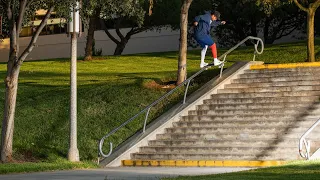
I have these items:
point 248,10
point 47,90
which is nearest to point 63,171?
point 47,90

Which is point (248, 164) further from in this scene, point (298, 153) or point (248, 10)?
point (248, 10)

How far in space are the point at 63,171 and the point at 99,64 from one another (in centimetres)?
1967

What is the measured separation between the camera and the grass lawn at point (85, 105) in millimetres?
Result: 25219

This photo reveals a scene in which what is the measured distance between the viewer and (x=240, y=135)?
2375 cm

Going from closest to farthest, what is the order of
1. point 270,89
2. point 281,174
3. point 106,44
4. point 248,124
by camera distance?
1. point 281,174
2. point 248,124
3. point 270,89
4. point 106,44

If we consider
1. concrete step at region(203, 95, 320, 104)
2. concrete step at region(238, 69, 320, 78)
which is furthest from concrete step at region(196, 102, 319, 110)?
concrete step at region(238, 69, 320, 78)

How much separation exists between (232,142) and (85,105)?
20.4ft

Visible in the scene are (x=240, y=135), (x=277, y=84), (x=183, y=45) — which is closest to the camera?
(x=240, y=135)

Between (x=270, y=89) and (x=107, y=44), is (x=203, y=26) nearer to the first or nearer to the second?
(x=270, y=89)

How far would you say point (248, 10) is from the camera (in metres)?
57.3

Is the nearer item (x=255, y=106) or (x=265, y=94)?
(x=255, y=106)

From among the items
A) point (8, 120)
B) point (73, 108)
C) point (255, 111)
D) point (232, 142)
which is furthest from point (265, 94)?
point (8, 120)

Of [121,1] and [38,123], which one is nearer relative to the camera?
[121,1]

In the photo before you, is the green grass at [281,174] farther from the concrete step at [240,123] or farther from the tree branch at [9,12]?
the tree branch at [9,12]
